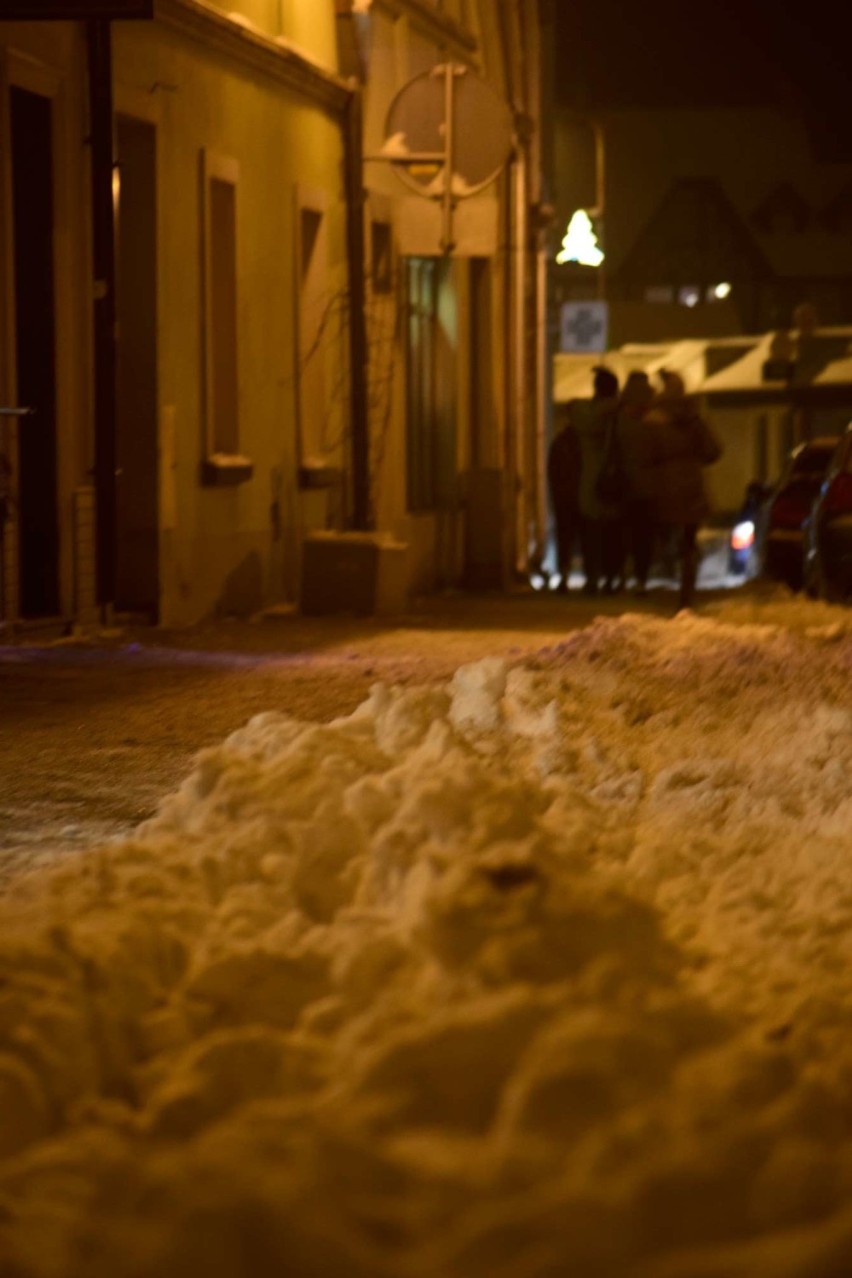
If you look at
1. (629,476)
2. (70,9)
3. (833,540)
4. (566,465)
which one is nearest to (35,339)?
(70,9)

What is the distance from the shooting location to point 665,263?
70688mm

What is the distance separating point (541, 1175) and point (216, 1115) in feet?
2.49

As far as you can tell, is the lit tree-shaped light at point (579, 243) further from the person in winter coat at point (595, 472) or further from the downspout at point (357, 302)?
the downspout at point (357, 302)

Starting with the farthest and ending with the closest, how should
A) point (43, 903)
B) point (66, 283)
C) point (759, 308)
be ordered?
point (759, 308), point (66, 283), point (43, 903)

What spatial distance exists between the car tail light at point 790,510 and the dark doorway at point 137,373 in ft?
21.7

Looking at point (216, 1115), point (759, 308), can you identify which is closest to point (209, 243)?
point (216, 1115)

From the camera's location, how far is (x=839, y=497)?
1717 centimetres

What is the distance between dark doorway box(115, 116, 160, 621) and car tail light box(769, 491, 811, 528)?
662 centimetres

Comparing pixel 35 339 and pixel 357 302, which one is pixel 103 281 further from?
pixel 357 302

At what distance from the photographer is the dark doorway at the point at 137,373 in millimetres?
16406

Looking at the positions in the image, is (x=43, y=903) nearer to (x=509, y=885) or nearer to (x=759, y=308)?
(x=509, y=885)

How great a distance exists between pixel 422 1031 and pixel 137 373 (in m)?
12.6

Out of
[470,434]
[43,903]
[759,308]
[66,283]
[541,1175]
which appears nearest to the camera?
[541,1175]

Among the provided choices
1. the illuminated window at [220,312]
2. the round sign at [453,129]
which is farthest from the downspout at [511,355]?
the illuminated window at [220,312]
